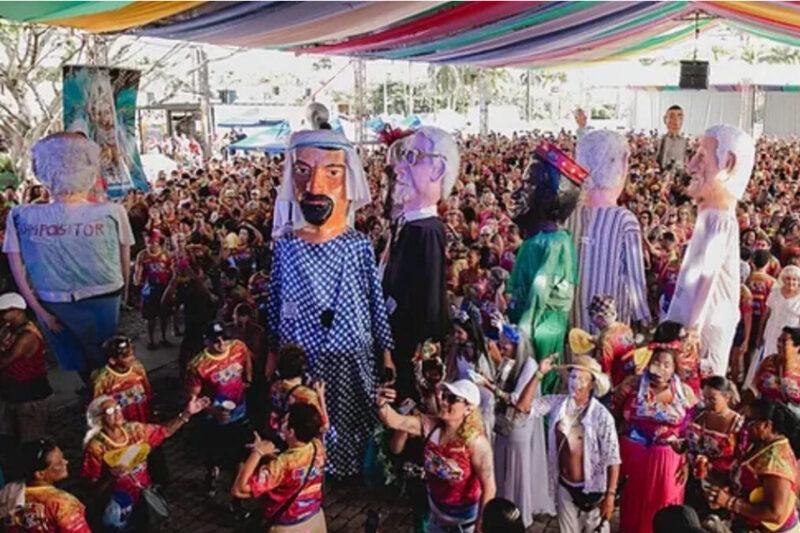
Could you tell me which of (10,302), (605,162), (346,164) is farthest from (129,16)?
(605,162)

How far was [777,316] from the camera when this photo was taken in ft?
16.6

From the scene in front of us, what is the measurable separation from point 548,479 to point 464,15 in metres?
4.67

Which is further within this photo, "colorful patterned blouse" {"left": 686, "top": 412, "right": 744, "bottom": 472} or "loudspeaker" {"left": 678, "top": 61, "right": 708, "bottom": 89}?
"loudspeaker" {"left": 678, "top": 61, "right": 708, "bottom": 89}

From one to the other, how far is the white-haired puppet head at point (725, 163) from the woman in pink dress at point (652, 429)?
5.24 feet

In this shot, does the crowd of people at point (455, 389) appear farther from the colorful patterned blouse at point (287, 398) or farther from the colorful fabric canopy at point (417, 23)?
the colorful fabric canopy at point (417, 23)

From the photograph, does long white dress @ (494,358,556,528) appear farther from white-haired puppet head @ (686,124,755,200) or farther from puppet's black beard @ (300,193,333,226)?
white-haired puppet head @ (686,124,755,200)

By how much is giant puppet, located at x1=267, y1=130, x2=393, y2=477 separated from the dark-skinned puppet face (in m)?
0.96

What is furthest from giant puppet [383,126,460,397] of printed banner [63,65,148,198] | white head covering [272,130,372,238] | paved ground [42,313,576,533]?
printed banner [63,65,148,198]

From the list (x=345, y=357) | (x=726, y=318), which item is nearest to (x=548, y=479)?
(x=345, y=357)

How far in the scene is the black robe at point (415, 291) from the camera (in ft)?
15.4

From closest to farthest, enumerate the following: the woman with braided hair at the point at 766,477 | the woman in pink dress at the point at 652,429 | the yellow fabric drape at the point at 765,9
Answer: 1. the woman with braided hair at the point at 766,477
2. the woman in pink dress at the point at 652,429
3. the yellow fabric drape at the point at 765,9

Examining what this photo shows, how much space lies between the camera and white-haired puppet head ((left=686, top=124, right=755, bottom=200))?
15.8ft

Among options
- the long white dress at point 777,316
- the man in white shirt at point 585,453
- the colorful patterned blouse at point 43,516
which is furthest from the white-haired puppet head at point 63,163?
the long white dress at point 777,316

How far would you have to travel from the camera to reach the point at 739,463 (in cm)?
308
